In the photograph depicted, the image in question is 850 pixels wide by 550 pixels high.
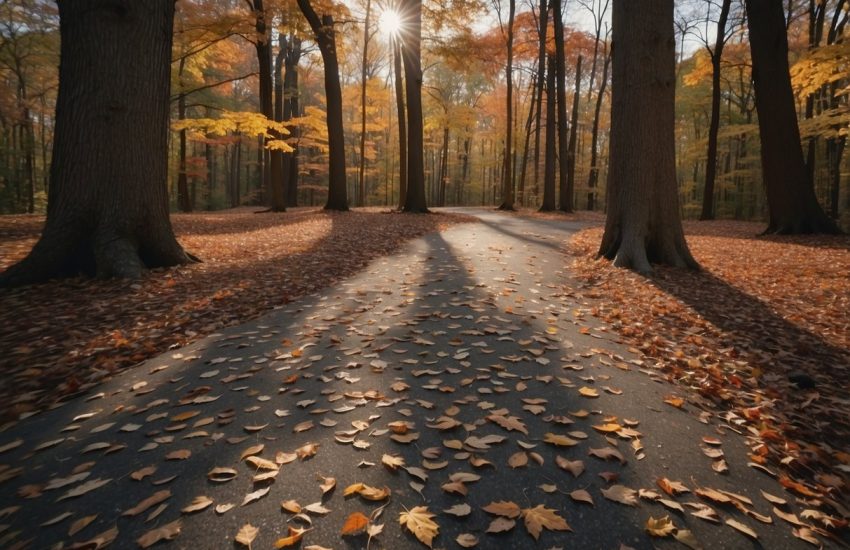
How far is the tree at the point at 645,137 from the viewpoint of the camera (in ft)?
21.6

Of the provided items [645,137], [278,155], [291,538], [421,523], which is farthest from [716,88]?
[291,538]

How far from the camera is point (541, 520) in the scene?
193 cm

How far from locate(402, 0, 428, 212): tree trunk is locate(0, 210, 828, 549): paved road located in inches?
444

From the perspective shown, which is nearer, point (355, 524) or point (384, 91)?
point (355, 524)

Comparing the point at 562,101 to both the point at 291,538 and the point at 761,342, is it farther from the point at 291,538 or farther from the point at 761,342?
the point at 291,538

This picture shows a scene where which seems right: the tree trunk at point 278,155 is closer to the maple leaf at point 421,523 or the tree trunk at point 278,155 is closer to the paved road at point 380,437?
the paved road at point 380,437

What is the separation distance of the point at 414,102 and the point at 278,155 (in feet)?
18.7

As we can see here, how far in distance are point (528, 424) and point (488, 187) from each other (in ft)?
163

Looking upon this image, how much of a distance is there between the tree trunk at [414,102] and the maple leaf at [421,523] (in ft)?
45.6

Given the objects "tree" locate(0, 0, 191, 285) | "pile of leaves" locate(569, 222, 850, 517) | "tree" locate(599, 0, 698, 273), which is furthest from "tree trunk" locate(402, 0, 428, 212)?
"tree" locate(0, 0, 191, 285)

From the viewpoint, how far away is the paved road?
1.94 meters

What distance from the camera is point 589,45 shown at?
25.1 metres

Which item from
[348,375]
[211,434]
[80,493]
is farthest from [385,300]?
[80,493]

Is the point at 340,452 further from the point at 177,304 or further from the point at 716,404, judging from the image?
the point at 177,304
